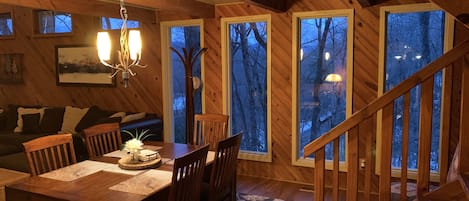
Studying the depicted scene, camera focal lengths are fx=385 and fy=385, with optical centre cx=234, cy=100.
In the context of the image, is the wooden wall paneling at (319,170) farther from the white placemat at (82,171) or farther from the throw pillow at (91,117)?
the throw pillow at (91,117)

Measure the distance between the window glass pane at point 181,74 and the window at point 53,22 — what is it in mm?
1982

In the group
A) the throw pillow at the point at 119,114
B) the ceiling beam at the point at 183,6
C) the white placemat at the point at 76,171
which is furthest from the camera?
the throw pillow at the point at 119,114

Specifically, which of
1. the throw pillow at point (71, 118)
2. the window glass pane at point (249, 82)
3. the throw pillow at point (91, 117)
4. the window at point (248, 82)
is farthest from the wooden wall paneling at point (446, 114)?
the throw pillow at point (71, 118)

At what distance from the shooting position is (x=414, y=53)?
4172 millimetres

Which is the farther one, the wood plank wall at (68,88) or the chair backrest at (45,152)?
the wood plank wall at (68,88)

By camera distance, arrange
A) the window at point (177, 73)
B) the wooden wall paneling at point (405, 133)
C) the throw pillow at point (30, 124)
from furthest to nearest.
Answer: the throw pillow at point (30, 124) → the window at point (177, 73) → the wooden wall paneling at point (405, 133)

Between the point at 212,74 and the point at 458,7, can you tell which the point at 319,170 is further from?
the point at 212,74

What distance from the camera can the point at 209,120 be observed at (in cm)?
405

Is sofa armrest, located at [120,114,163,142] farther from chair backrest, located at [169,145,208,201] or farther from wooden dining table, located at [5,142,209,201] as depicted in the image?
chair backrest, located at [169,145,208,201]

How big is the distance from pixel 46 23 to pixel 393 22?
546 cm

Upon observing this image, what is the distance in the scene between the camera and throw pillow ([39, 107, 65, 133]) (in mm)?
5992

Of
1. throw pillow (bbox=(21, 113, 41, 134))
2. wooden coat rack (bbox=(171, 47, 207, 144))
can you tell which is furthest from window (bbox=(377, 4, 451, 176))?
throw pillow (bbox=(21, 113, 41, 134))

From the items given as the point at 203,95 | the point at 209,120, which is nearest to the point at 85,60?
the point at 203,95

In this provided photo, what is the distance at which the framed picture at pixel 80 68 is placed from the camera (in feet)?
19.7
